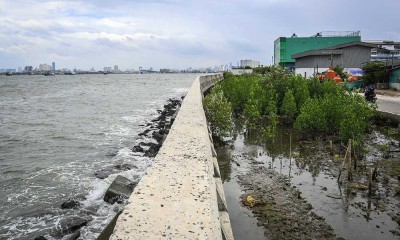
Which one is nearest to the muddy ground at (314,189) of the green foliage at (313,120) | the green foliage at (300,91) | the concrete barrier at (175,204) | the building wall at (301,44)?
the green foliage at (313,120)

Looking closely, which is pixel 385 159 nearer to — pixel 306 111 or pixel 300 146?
pixel 300 146

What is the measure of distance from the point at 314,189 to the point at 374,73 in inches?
926

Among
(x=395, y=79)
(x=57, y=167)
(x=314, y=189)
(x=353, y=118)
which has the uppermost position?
(x=395, y=79)

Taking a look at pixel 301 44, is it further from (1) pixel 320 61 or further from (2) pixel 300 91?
(2) pixel 300 91

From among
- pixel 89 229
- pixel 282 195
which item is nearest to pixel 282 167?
pixel 282 195

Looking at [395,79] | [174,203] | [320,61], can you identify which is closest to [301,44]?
[320,61]

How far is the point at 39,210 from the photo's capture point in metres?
8.05

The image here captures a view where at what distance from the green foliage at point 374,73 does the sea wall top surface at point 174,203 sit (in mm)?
27155

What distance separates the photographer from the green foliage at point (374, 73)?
27547mm

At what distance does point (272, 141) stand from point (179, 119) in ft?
19.5

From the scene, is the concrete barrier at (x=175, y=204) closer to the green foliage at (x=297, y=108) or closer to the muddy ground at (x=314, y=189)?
the muddy ground at (x=314, y=189)

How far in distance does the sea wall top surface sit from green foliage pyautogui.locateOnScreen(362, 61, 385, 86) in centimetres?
2715

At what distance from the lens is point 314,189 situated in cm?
834

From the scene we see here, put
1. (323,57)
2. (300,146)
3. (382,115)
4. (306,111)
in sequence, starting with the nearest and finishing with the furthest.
Answer: (300,146) < (306,111) < (382,115) < (323,57)
